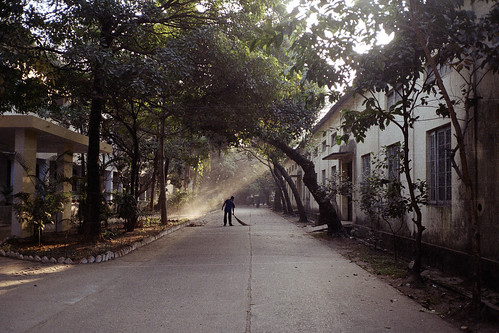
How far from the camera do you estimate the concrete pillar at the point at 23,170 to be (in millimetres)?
11805

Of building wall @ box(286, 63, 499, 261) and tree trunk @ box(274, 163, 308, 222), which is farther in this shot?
tree trunk @ box(274, 163, 308, 222)

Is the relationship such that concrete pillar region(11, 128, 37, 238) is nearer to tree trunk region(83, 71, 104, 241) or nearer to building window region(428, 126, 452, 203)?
tree trunk region(83, 71, 104, 241)

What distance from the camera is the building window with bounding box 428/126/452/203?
9.00 metres

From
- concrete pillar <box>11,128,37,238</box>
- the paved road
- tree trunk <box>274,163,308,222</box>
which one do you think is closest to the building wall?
the paved road

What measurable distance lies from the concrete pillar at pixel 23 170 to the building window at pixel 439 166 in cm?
1015

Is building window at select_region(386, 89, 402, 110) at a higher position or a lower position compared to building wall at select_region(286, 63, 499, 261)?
higher

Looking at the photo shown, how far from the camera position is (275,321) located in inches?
196

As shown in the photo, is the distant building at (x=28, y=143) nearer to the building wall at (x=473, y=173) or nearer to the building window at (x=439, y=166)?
the building wall at (x=473, y=173)

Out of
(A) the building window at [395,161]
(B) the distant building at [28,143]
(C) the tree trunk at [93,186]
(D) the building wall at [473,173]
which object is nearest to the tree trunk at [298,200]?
(A) the building window at [395,161]

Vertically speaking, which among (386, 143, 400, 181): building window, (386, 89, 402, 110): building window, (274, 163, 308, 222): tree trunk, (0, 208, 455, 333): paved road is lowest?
(0, 208, 455, 333): paved road

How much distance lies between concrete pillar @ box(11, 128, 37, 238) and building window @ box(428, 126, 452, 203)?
10.2 metres

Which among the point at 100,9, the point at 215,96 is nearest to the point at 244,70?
the point at 215,96

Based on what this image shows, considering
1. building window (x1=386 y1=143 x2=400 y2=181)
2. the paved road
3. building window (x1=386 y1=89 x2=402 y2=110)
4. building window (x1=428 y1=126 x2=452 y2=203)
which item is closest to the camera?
the paved road

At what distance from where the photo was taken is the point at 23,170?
39.1 ft
